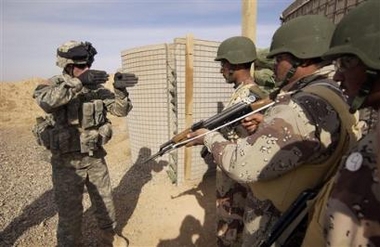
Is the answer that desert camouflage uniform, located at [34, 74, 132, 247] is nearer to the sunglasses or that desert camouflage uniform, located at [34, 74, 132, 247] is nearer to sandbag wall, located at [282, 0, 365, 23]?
the sunglasses

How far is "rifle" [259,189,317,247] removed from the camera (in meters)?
1.52

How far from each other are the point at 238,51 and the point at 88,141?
5.72ft

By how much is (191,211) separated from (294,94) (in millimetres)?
3170

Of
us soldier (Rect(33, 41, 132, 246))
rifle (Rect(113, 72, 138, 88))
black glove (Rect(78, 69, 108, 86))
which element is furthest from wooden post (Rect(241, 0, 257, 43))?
black glove (Rect(78, 69, 108, 86))

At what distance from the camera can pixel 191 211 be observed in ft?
14.5

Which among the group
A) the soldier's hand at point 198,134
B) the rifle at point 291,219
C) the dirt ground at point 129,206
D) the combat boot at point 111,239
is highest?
the soldier's hand at point 198,134

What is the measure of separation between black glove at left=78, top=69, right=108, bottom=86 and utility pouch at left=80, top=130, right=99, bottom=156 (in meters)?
0.51

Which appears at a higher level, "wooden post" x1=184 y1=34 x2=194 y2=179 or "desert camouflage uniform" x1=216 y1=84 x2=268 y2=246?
"wooden post" x1=184 y1=34 x2=194 y2=179

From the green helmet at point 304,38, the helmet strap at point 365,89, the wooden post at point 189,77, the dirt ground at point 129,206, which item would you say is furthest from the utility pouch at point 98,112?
the helmet strap at point 365,89

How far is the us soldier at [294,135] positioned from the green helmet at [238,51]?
1.11 meters

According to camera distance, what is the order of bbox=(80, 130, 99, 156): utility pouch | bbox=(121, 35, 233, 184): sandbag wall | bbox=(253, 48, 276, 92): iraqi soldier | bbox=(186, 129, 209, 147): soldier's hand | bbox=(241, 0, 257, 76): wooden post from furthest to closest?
1. bbox=(121, 35, 233, 184): sandbag wall
2. bbox=(253, 48, 276, 92): iraqi soldier
3. bbox=(241, 0, 257, 76): wooden post
4. bbox=(80, 130, 99, 156): utility pouch
5. bbox=(186, 129, 209, 147): soldier's hand

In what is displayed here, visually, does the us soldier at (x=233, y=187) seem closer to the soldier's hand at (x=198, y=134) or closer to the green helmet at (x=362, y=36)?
the soldier's hand at (x=198, y=134)

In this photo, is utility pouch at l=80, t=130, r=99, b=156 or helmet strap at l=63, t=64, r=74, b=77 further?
utility pouch at l=80, t=130, r=99, b=156

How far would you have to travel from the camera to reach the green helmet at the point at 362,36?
3.34ft
